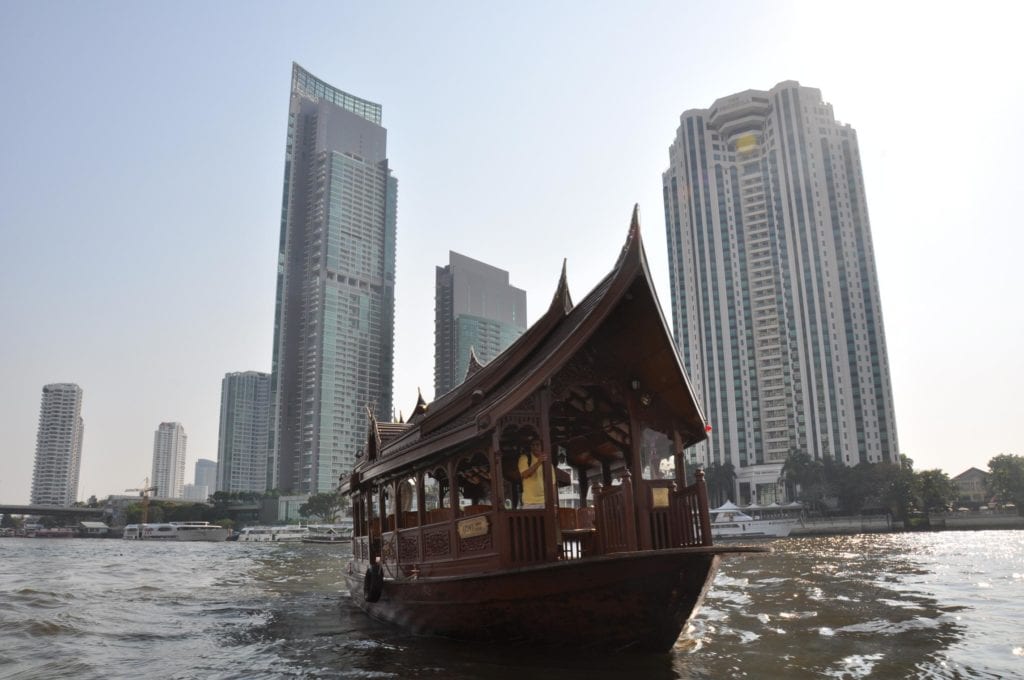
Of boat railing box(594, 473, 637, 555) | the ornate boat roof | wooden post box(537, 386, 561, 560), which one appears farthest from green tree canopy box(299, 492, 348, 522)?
boat railing box(594, 473, 637, 555)

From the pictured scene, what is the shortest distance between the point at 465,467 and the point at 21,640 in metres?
7.76

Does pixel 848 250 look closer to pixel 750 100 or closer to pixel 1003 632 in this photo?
pixel 750 100

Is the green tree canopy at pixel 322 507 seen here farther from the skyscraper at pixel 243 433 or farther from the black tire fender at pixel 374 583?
the black tire fender at pixel 374 583

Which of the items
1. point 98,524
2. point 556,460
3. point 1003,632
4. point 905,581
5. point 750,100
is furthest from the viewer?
point 98,524

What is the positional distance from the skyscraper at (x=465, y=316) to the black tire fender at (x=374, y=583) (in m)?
122

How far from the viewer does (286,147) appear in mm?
127312

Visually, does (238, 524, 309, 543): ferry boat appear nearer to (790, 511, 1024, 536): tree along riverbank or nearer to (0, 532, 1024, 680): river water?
(790, 511, 1024, 536): tree along riverbank

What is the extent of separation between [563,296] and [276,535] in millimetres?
79572

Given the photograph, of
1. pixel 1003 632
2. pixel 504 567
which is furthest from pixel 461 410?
pixel 1003 632

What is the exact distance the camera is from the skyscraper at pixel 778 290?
89.2 meters

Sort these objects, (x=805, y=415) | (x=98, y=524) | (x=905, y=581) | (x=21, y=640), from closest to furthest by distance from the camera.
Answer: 1. (x=21, y=640)
2. (x=905, y=581)
3. (x=805, y=415)
4. (x=98, y=524)

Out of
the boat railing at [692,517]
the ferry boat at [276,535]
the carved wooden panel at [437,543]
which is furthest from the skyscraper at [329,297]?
the boat railing at [692,517]

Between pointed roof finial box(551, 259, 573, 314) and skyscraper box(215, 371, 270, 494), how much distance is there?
152506 millimetres

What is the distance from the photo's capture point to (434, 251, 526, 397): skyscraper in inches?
5433
